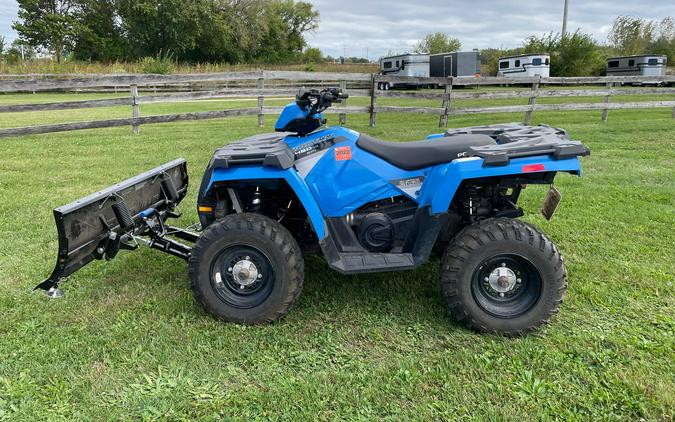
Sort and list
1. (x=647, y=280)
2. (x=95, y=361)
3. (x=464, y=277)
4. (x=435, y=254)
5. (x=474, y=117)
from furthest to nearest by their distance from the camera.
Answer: (x=474, y=117) → (x=435, y=254) → (x=647, y=280) → (x=464, y=277) → (x=95, y=361)

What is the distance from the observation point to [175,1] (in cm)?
4988

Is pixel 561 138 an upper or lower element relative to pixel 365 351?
upper

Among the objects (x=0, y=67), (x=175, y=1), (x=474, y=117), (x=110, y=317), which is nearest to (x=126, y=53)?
(x=175, y=1)

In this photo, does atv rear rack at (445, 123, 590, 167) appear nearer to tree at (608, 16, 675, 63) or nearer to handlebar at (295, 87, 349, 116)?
handlebar at (295, 87, 349, 116)

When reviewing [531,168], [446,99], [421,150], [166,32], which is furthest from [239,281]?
[166,32]

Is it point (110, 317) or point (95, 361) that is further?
point (110, 317)

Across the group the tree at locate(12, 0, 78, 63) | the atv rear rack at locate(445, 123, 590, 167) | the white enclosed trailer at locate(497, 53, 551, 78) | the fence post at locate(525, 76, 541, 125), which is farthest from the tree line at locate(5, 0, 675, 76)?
the atv rear rack at locate(445, 123, 590, 167)

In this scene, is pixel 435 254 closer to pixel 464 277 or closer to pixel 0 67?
pixel 464 277

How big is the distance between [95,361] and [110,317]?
51 centimetres

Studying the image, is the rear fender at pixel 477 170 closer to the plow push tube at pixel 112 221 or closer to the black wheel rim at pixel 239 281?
the black wheel rim at pixel 239 281

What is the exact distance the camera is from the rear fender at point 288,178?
3109 millimetres

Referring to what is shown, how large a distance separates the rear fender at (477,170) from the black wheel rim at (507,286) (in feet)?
1.55

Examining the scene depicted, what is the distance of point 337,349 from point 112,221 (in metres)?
1.69

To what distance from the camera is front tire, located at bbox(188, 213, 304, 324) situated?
313 centimetres
